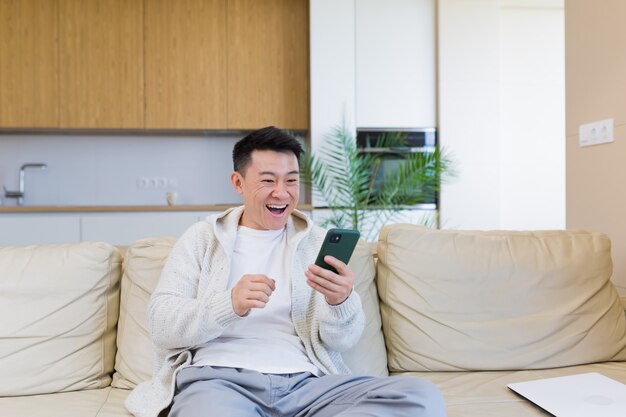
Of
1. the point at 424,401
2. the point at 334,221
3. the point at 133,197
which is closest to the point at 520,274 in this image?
the point at 424,401

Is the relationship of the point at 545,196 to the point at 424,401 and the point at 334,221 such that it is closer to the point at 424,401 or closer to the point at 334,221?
the point at 334,221

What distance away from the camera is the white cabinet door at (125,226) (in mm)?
3795

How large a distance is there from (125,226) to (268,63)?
164 centimetres

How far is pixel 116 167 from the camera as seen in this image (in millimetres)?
4551

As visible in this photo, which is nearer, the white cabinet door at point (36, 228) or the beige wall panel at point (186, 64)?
the white cabinet door at point (36, 228)

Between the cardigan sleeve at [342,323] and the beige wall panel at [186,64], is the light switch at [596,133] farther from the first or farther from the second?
the beige wall panel at [186,64]

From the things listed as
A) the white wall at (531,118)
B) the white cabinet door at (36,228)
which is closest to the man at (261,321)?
the white cabinet door at (36,228)

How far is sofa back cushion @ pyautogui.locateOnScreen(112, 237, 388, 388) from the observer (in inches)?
62.9

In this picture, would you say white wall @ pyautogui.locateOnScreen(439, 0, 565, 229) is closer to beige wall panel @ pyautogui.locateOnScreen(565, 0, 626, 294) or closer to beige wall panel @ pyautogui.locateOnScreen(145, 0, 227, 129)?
beige wall panel @ pyautogui.locateOnScreen(565, 0, 626, 294)

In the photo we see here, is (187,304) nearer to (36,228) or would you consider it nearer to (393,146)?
(36,228)

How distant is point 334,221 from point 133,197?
1.80 meters

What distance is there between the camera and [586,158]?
2.60m

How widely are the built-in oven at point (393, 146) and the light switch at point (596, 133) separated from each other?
64.2 inches

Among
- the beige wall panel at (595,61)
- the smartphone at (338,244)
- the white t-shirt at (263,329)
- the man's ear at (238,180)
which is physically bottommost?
the white t-shirt at (263,329)
